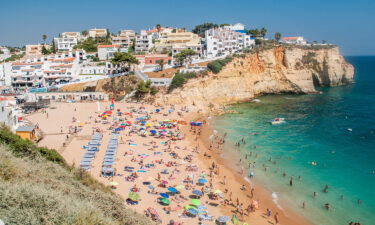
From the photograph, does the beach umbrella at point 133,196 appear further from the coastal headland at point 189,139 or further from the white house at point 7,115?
the white house at point 7,115

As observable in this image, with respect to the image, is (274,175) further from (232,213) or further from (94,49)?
(94,49)

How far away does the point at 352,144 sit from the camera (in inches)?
1286

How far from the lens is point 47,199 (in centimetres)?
851

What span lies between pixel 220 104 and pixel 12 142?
3926cm

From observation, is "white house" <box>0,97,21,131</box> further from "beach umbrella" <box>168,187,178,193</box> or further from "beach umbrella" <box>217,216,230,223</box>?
"beach umbrella" <box>217,216,230,223</box>

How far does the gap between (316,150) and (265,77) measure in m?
33.8

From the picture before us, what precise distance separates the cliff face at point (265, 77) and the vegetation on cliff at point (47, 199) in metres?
36.0

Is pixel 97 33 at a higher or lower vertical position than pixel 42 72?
higher

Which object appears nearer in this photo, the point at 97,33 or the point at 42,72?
the point at 42,72

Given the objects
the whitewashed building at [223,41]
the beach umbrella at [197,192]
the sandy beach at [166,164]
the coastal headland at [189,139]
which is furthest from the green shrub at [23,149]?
the whitewashed building at [223,41]

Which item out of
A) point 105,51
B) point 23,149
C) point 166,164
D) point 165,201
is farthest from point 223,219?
point 105,51

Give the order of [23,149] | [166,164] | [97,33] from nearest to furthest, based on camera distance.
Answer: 1. [23,149]
2. [166,164]
3. [97,33]

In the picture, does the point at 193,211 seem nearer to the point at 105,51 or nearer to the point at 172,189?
the point at 172,189

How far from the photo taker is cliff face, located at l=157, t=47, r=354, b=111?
5114 centimetres
